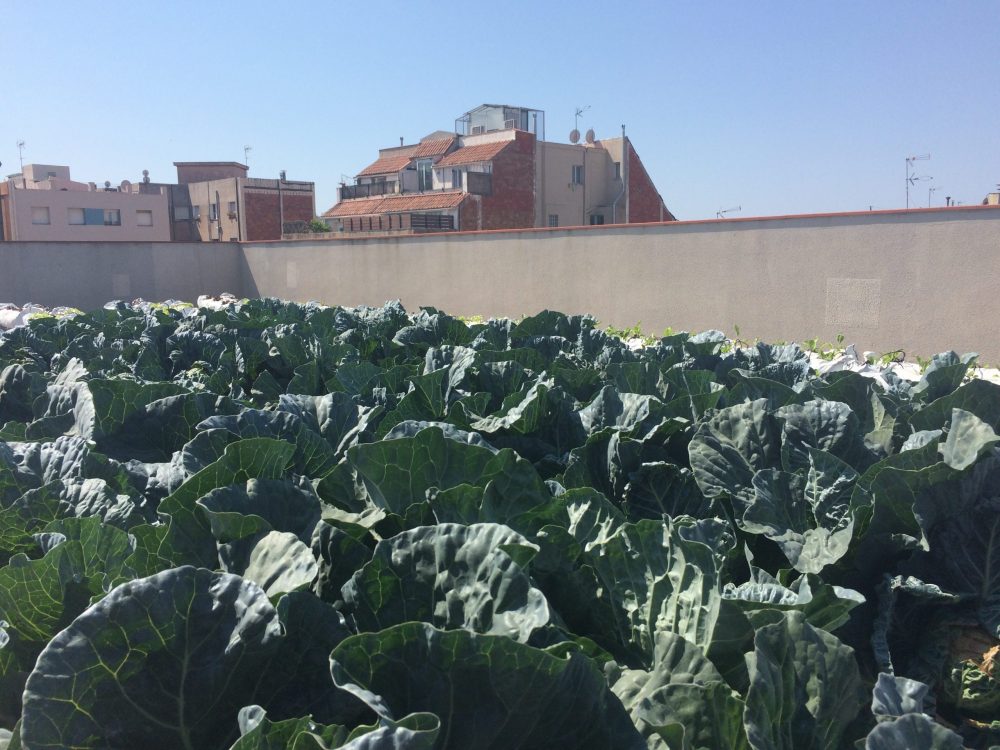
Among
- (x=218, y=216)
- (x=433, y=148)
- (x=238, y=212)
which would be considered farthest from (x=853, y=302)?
(x=218, y=216)

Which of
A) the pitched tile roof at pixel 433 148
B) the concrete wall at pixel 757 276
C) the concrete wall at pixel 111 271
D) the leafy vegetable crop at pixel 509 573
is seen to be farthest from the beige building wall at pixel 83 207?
the leafy vegetable crop at pixel 509 573

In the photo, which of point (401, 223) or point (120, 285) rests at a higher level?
point (401, 223)

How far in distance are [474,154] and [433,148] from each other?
5620 mm

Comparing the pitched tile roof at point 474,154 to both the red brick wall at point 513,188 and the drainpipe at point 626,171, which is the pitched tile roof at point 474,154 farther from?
the drainpipe at point 626,171

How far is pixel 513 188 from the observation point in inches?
1981

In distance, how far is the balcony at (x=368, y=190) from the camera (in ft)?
187

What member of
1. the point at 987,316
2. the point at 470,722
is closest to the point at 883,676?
the point at 470,722

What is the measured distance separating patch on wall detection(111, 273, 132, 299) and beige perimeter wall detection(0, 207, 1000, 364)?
0.11 ft

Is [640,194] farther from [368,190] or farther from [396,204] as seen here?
[368,190]

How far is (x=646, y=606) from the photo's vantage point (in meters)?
A: 1.53

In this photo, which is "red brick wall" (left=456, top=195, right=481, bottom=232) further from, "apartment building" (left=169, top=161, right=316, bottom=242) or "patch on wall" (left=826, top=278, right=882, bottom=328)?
"patch on wall" (left=826, top=278, right=882, bottom=328)

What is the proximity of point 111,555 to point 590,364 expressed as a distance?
299cm

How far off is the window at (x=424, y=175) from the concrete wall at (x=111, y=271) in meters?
35.7

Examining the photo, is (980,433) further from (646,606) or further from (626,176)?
(626,176)
